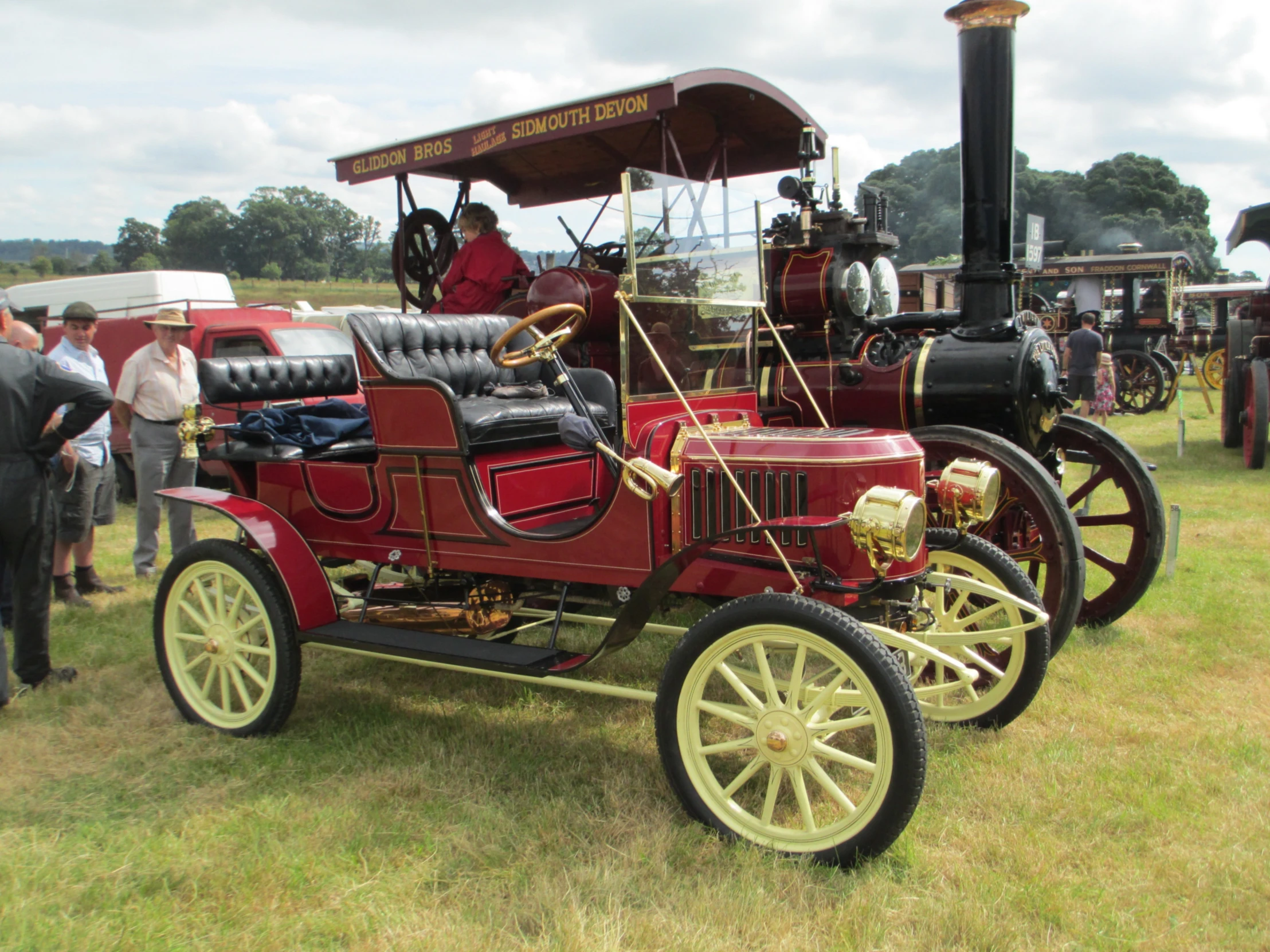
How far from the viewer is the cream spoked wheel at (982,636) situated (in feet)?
8.86

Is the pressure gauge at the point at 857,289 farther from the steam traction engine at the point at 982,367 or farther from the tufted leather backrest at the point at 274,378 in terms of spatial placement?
the tufted leather backrest at the point at 274,378

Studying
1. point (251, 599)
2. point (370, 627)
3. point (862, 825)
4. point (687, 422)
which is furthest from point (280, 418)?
point (862, 825)

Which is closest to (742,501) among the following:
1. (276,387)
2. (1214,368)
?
(276,387)

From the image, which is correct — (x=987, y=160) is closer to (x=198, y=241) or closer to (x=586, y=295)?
(x=586, y=295)

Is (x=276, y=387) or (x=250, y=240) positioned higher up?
(x=250, y=240)

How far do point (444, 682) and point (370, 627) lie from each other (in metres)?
0.67

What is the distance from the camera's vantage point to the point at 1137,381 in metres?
14.6

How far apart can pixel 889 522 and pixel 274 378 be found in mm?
2891

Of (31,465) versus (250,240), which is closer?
(31,465)

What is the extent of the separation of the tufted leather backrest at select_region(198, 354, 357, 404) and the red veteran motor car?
2cm

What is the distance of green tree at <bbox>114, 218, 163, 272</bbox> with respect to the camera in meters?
54.2

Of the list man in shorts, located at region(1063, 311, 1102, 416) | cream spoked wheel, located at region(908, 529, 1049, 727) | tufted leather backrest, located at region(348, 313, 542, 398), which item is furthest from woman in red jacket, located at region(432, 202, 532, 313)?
man in shorts, located at region(1063, 311, 1102, 416)

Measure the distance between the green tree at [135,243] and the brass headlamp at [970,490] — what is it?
59.5 metres

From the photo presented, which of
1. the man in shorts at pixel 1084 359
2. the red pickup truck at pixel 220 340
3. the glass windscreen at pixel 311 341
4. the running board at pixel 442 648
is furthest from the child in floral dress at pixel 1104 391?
the running board at pixel 442 648
